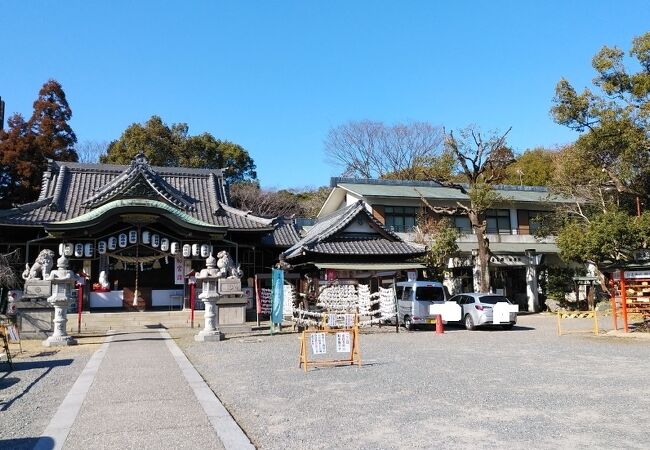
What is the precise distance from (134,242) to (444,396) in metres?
19.5

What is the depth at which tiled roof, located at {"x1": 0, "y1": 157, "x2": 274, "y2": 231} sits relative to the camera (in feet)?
81.7

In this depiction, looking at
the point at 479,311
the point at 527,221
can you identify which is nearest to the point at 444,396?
the point at 479,311

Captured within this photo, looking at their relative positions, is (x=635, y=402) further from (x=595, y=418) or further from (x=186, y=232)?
(x=186, y=232)

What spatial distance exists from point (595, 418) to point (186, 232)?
821 inches

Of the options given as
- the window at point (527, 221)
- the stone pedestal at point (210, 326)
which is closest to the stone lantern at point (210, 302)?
the stone pedestal at point (210, 326)

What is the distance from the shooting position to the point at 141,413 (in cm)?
679

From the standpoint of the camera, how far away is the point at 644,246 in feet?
70.4

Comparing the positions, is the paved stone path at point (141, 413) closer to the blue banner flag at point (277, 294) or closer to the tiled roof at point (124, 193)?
the blue banner flag at point (277, 294)

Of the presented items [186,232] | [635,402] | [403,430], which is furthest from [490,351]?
[186,232]

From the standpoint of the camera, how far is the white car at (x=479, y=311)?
63.3ft

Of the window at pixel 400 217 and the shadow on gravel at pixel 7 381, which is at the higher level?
the window at pixel 400 217

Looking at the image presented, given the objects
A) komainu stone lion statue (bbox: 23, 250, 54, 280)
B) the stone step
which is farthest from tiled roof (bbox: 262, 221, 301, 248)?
komainu stone lion statue (bbox: 23, 250, 54, 280)

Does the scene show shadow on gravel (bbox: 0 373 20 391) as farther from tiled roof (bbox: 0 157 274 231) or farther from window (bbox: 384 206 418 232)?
window (bbox: 384 206 418 232)

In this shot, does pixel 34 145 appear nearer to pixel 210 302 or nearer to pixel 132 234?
pixel 132 234
